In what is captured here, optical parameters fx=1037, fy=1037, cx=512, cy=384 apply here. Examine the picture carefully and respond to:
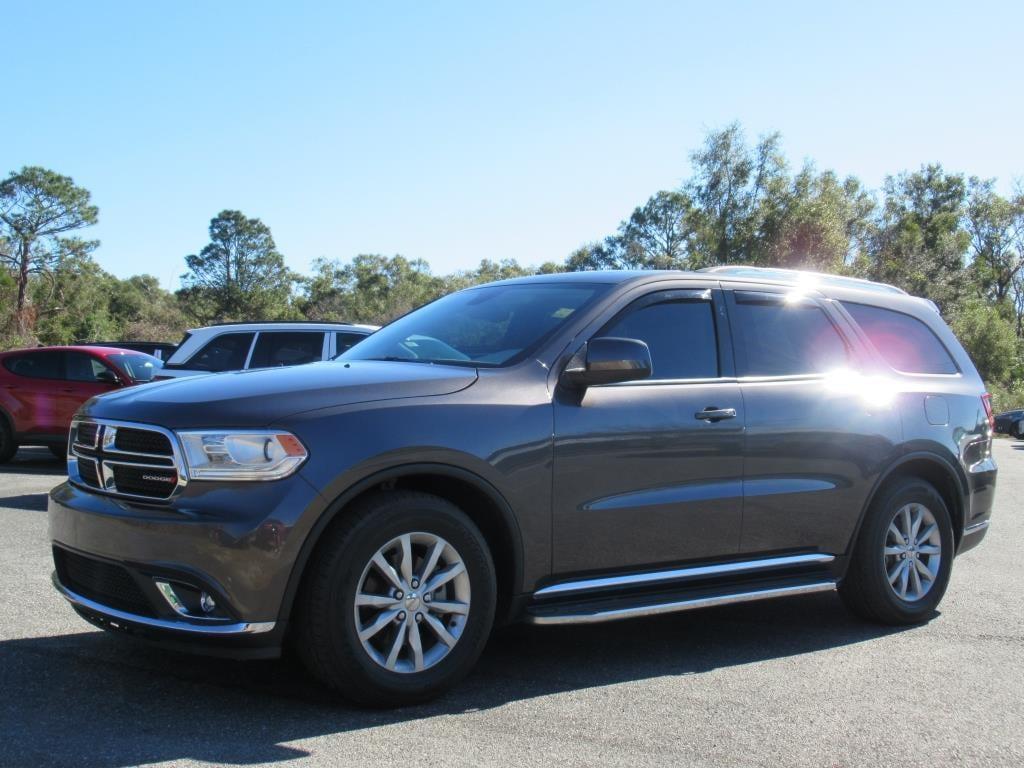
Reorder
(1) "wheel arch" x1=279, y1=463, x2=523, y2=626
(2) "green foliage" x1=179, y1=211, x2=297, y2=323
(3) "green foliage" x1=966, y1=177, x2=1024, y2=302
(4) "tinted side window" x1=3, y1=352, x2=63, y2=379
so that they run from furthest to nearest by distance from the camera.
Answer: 1. (2) "green foliage" x1=179, y1=211, x2=297, y2=323
2. (3) "green foliage" x1=966, y1=177, x2=1024, y2=302
3. (4) "tinted side window" x1=3, y1=352, x2=63, y2=379
4. (1) "wheel arch" x1=279, y1=463, x2=523, y2=626

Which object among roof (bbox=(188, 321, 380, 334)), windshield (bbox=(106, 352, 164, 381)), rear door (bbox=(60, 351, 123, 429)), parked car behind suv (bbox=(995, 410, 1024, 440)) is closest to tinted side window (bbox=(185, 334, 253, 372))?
roof (bbox=(188, 321, 380, 334))

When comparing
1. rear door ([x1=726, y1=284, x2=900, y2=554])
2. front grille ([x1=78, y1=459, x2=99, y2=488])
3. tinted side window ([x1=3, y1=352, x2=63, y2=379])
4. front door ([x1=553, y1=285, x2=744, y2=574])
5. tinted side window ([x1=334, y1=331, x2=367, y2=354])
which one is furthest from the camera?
tinted side window ([x1=3, y1=352, x2=63, y2=379])

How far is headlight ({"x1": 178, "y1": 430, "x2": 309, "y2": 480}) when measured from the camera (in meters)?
3.78

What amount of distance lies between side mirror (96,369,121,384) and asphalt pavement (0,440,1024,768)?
23.9 ft

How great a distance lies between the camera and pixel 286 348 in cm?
1231

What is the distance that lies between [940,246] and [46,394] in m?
60.0

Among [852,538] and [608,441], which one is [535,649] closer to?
[608,441]

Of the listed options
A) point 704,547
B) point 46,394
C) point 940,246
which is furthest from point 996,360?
point 704,547

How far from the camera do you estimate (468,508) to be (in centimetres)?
434

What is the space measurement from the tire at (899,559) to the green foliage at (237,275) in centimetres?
8641

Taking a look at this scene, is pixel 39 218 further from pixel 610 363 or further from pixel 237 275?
pixel 610 363

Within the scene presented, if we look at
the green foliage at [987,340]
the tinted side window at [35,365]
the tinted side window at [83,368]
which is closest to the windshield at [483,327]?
the tinted side window at [83,368]

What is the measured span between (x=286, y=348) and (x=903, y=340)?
7916 millimetres

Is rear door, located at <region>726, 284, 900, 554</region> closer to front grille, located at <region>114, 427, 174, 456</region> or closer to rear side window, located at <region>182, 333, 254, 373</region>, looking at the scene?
front grille, located at <region>114, 427, 174, 456</region>
